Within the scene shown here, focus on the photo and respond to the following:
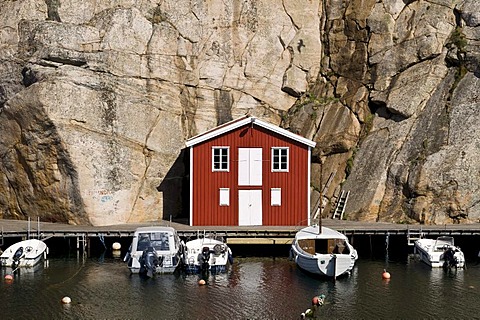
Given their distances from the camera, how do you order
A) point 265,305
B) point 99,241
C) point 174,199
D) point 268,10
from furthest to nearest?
point 268,10
point 174,199
point 99,241
point 265,305

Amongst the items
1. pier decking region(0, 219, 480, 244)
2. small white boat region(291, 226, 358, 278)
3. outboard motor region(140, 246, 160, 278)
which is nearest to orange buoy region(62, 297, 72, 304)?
outboard motor region(140, 246, 160, 278)

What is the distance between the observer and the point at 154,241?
40719 mm

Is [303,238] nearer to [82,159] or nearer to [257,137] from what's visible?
[257,137]

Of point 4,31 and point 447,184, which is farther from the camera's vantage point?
point 4,31

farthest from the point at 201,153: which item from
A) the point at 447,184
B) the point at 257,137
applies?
the point at 447,184

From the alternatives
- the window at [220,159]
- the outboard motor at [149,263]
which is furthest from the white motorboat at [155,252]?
the window at [220,159]

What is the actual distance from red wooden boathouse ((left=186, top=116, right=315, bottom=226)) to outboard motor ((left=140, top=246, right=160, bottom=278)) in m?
10.9

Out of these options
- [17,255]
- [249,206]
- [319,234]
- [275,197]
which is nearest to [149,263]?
[17,255]

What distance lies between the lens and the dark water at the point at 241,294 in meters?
31.4

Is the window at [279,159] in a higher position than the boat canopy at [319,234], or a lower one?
higher

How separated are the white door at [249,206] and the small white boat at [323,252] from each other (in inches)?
253

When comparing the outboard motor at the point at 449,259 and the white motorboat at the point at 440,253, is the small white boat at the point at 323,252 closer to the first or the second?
the white motorboat at the point at 440,253

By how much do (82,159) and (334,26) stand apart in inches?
1007

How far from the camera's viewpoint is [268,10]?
6244 centimetres
